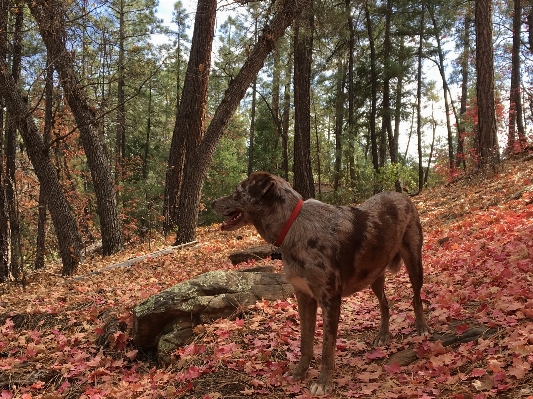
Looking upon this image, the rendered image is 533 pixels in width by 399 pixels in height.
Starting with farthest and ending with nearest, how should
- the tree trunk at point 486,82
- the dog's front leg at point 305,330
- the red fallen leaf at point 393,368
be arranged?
1. the tree trunk at point 486,82
2. the dog's front leg at point 305,330
3. the red fallen leaf at point 393,368

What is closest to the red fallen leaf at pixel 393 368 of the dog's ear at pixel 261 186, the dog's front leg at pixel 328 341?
the dog's front leg at pixel 328 341

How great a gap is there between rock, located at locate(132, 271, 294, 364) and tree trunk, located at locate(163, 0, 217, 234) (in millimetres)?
6734

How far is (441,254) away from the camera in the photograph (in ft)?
27.9

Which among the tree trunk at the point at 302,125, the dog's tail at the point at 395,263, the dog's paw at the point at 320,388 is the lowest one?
the dog's paw at the point at 320,388

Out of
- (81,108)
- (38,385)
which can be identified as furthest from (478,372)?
(81,108)

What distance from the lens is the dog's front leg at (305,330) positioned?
14.4ft

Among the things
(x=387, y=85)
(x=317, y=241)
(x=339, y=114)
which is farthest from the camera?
(x=339, y=114)

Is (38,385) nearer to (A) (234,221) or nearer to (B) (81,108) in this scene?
(A) (234,221)

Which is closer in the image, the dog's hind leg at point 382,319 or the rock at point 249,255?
the dog's hind leg at point 382,319

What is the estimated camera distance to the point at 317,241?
4098mm

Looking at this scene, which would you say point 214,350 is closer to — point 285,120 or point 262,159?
point 285,120

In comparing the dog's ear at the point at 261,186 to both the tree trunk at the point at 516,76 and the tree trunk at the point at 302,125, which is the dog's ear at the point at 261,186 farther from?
the tree trunk at the point at 516,76

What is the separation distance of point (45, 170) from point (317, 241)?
9239 millimetres

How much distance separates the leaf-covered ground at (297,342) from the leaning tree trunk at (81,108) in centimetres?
443
